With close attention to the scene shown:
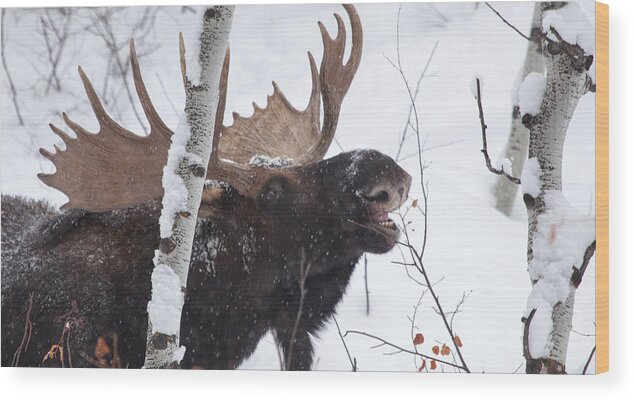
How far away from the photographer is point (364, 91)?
10.3 ft

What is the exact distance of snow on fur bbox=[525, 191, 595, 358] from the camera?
120 inches

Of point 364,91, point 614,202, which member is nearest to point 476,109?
point 364,91

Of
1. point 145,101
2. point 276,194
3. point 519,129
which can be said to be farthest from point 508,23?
point 145,101

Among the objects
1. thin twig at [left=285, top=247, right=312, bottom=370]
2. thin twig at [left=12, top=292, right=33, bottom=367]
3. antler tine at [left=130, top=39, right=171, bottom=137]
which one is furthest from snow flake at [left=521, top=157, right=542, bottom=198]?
thin twig at [left=12, top=292, right=33, bottom=367]

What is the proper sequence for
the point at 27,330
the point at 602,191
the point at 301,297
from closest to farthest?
the point at 602,191 → the point at 301,297 → the point at 27,330

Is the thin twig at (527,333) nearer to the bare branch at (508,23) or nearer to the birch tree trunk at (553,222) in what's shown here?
the birch tree trunk at (553,222)

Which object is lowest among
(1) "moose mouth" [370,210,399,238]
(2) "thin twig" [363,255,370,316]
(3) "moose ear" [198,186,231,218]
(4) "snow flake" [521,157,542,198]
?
(2) "thin twig" [363,255,370,316]

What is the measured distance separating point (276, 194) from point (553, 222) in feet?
3.52

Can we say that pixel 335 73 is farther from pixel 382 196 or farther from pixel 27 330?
pixel 27 330

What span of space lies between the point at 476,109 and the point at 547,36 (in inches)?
15.2

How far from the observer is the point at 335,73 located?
3164mm

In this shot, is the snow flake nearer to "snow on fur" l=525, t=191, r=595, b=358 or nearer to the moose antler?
"snow on fur" l=525, t=191, r=595, b=358

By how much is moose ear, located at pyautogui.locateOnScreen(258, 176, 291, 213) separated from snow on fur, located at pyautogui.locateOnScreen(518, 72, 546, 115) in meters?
0.96

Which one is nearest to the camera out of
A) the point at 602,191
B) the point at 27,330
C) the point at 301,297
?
the point at 602,191
